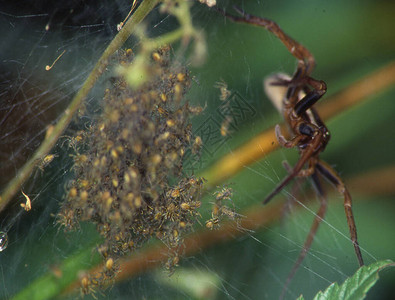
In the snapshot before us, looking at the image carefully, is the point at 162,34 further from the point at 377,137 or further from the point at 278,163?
the point at 377,137

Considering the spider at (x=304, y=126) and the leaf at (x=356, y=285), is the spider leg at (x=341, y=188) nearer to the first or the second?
the spider at (x=304, y=126)

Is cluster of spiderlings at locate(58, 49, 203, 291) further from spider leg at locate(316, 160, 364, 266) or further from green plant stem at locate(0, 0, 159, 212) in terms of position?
spider leg at locate(316, 160, 364, 266)

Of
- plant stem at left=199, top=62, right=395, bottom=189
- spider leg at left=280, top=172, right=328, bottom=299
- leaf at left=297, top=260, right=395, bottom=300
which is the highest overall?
plant stem at left=199, top=62, right=395, bottom=189

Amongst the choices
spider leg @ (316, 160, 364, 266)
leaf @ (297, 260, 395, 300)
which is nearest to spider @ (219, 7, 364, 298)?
spider leg @ (316, 160, 364, 266)

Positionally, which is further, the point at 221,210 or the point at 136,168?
the point at 221,210

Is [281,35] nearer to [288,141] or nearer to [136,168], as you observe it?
[288,141]

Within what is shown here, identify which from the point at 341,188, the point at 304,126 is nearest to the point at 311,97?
the point at 304,126
